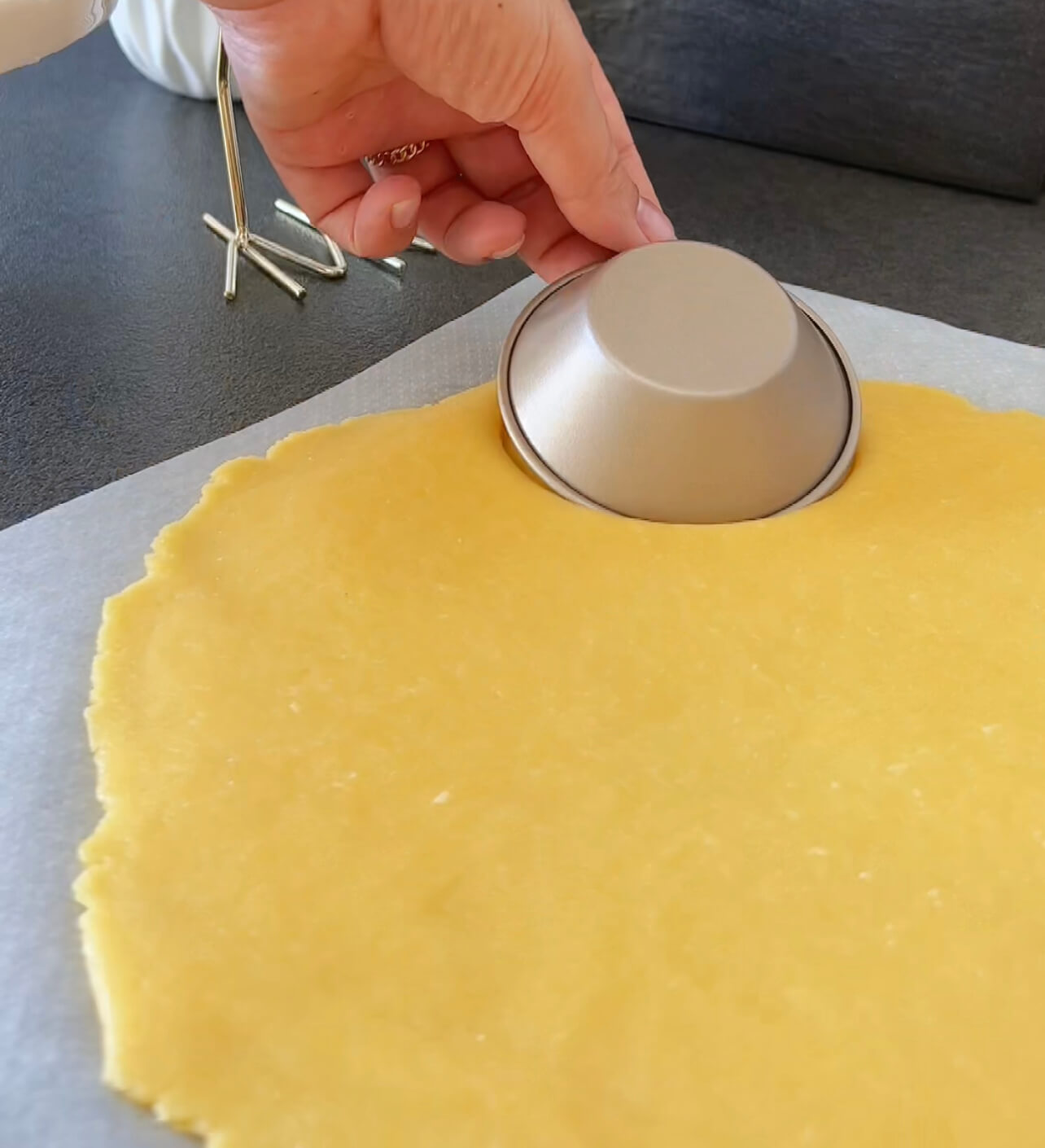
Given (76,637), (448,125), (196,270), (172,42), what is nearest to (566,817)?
(76,637)

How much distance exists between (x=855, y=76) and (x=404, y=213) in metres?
0.87

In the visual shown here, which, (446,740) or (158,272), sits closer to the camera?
(446,740)

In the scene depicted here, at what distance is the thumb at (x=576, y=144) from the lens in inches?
32.7

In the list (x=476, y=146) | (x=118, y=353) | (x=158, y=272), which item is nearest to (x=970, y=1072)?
(x=476, y=146)

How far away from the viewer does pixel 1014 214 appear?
1546 millimetres

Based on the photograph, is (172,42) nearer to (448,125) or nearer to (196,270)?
(196,270)

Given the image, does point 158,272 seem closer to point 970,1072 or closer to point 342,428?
point 342,428

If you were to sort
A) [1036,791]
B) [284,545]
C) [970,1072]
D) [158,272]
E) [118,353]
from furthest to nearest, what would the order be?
[158,272], [118,353], [284,545], [1036,791], [970,1072]

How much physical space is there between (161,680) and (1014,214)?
134 cm

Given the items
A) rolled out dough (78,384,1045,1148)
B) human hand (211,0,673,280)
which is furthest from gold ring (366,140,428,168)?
rolled out dough (78,384,1045,1148)

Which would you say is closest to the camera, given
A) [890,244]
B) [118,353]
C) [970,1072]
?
[970,1072]

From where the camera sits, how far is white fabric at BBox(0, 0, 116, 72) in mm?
1077

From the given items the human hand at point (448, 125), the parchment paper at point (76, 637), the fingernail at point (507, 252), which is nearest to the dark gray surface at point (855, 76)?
the parchment paper at point (76, 637)

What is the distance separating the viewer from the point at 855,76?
5.05ft
